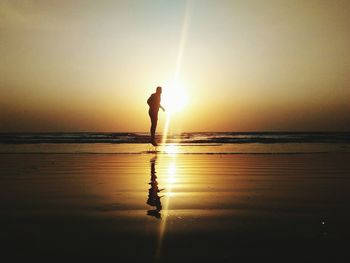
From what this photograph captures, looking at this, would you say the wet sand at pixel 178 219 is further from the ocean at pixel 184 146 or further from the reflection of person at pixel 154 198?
the ocean at pixel 184 146

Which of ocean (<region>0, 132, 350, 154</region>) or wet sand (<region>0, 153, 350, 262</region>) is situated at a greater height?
ocean (<region>0, 132, 350, 154</region>)

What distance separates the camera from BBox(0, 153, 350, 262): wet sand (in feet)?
10.1

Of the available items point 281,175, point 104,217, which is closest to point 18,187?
point 104,217

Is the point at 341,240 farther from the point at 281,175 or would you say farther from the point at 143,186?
the point at 281,175

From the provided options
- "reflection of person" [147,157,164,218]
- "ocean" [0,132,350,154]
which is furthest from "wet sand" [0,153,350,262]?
"ocean" [0,132,350,154]

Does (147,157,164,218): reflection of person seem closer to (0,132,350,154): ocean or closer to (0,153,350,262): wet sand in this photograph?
(0,153,350,262): wet sand

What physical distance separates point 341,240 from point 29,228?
9.91 feet

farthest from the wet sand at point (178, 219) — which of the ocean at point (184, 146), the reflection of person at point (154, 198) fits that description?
the ocean at point (184, 146)

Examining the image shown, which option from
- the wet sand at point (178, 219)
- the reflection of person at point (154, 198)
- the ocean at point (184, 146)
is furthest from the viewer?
the ocean at point (184, 146)

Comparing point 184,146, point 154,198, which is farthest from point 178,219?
point 184,146

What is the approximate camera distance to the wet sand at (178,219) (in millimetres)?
3088

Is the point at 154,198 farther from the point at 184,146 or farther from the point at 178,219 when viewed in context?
the point at 184,146

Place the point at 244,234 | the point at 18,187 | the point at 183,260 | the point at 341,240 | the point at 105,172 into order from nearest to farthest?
the point at 183,260
the point at 341,240
the point at 244,234
the point at 18,187
the point at 105,172

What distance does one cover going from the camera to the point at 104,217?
4383 mm
